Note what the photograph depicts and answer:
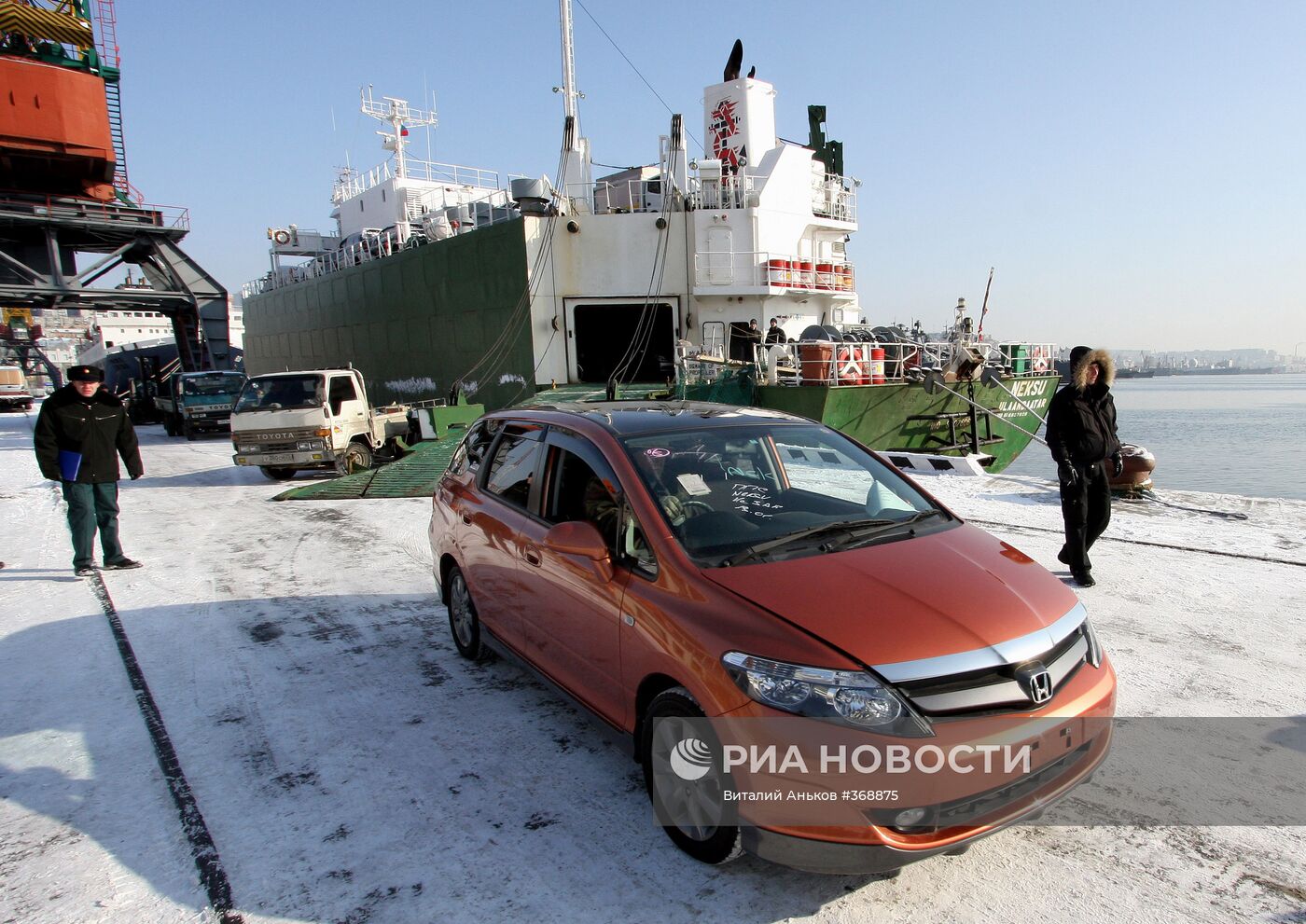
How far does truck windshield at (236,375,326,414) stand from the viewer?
12.6 meters

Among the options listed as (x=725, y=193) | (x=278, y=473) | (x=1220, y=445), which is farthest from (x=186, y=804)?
(x=1220, y=445)

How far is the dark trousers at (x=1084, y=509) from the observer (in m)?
5.44

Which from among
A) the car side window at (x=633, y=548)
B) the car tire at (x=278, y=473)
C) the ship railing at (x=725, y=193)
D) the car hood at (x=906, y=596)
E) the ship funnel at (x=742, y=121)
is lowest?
the car tire at (x=278, y=473)

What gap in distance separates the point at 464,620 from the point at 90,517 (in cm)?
460

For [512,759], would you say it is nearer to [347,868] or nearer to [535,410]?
[347,868]

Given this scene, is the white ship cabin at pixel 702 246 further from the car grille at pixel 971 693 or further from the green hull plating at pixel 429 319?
the car grille at pixel 971 693

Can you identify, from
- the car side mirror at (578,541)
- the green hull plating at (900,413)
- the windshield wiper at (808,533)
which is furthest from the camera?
the green hull plating at (900,413)

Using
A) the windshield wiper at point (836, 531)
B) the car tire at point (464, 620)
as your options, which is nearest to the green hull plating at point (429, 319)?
the car tire at point (464, 620)

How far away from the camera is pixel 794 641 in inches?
94.3

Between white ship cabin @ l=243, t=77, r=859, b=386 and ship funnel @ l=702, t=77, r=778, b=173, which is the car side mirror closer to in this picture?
white ship cabin @ l=243, t=77, r=859, b=386

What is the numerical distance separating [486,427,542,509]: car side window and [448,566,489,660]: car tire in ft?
2.22

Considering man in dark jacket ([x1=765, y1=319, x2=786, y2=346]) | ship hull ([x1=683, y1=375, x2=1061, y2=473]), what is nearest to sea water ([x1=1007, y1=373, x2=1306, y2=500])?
ship hull ([x1=683, y1=375, x2=1061, y2=473])

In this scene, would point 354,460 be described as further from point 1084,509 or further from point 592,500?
point 1084,509

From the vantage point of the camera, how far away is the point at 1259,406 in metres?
34.3
